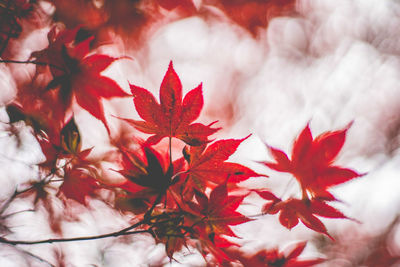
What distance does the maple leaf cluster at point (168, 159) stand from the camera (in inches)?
16.8

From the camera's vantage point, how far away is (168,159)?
1.97 ft

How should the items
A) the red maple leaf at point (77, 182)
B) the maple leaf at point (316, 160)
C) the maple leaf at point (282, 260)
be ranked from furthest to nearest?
1. the maple leaf at point (282, 260)
2. the red maple leaf at point (77, 182)
3. the maple leaf at point (316, 160)

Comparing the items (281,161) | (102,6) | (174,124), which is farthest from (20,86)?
(281,161)

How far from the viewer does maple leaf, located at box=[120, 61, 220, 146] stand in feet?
1.35

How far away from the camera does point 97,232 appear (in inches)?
46.0

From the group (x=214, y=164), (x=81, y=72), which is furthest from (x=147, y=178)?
(x=81, y=72)

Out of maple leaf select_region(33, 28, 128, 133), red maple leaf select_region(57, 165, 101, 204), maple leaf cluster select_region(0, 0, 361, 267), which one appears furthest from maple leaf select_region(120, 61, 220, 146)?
red maple leaf select_region(57, 165, 101, 204)

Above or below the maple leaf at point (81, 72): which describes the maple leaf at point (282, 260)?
below

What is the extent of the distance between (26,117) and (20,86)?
0.96ft

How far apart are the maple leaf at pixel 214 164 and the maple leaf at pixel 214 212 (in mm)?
19

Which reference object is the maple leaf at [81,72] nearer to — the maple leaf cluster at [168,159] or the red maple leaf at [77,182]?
the maple leaf cluster at [168,159]

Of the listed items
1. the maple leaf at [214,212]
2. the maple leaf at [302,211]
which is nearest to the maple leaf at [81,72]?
the maple leaf at [214,212]

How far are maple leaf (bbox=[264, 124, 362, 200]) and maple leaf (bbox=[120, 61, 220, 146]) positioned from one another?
21 cm

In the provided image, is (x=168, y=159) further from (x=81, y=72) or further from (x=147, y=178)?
(x=81, y=72)
